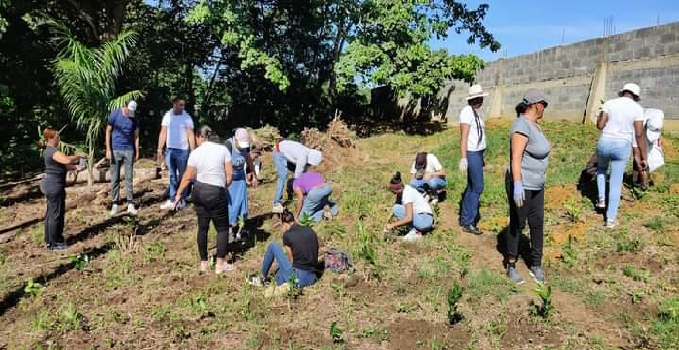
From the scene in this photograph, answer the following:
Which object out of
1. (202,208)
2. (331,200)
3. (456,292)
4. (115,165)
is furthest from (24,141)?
(456,292)

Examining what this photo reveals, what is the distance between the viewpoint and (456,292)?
3.94 meters

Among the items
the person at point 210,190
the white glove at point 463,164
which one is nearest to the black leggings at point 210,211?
the person at point 210,190

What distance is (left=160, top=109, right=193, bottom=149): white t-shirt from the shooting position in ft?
24.3

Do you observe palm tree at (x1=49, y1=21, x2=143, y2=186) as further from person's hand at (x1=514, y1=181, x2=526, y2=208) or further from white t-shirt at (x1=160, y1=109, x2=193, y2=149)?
person's hand at (x1=514, y1=181, x2=526, y2=208)

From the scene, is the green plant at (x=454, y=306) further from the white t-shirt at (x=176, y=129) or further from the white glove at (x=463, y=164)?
the white t-shirt at (x=176, y=129)

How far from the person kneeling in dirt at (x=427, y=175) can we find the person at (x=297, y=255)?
2982 millimetres

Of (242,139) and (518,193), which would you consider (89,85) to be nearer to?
(242,139)

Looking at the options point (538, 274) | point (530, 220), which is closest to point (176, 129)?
point (530, 220)

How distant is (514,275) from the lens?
486cm

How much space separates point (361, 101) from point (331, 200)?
12490mm

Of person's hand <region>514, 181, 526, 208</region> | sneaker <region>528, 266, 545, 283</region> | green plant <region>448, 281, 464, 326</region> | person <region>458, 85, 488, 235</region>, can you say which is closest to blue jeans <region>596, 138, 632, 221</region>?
person <region>458, 85, 488, 235</region>

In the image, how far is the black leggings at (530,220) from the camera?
15.3 ft

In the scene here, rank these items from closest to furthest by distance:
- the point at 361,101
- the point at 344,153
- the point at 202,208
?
the point at 202,208 → the point at 344,153 → the point at 361,101

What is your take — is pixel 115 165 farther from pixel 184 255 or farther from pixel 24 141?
pixel 24 141
